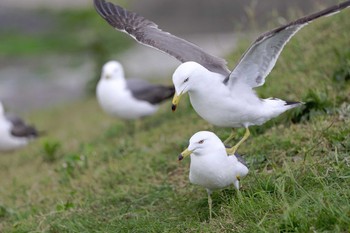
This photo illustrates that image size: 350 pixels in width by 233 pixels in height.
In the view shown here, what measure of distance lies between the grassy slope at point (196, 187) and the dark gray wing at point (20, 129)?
78 cm

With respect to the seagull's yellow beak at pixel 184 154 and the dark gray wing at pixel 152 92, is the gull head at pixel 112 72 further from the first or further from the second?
the seagull's yellow beak at pixel 184 154

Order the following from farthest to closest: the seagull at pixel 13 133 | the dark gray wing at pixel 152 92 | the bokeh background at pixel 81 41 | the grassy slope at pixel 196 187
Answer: the bokeh background at pixel 81 41 → the seagull at pixel 13 133 → the dark gray wing at pixel 152 92 → the grassy slope at pixel 196 187

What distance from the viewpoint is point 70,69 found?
21375 millimetres

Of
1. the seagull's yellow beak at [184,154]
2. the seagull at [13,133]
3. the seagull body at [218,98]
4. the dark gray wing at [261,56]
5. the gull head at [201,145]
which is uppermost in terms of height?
the dark gray wing at [261,56]

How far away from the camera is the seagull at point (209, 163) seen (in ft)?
18.0

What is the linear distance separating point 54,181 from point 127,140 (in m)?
1.21

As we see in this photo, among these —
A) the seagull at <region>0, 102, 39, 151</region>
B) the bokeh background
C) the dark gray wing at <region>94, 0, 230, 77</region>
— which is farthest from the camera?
the bokeh background

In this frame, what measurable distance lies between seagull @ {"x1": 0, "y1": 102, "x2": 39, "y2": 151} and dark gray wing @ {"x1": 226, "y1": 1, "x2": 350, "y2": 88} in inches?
246

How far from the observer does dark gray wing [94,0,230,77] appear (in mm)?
6652

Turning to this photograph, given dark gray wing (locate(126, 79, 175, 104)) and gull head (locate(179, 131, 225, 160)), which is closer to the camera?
gull head (locate(179, 131, 225, 160))

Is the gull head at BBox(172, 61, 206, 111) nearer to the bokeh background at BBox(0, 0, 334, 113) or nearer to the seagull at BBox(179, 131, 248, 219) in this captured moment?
the seagull at BBox(179, 131, 248, 219)

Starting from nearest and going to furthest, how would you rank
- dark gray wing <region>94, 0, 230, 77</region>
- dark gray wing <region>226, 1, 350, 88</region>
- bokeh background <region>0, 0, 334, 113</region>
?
dark gray wing <region>226, 1, 350, 88</region> < dark gray wing <region>94, 0, 230, 77</region> < bokeh background <region>0, 0, 334, 113</region>

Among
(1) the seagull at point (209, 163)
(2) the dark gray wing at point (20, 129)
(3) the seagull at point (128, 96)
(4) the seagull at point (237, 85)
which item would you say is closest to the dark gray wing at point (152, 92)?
(3) the seagull at point (128, 96)

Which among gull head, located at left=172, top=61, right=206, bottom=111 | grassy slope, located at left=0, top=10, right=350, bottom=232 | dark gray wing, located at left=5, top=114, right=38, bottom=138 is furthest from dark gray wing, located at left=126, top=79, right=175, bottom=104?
gull head, located at left=172, top=61, right=206, bottom=111
